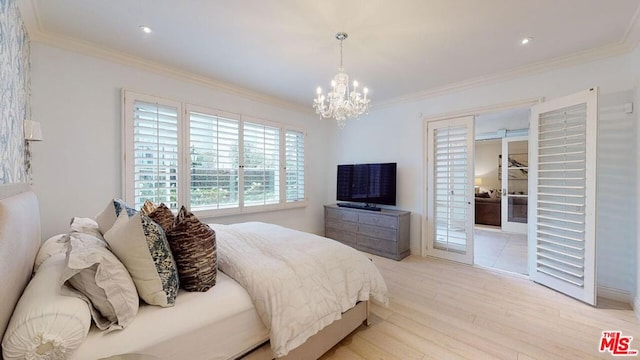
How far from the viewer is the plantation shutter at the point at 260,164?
391 centimetres

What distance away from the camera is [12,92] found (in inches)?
68.5

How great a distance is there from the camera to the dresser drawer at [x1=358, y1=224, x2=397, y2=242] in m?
3.82

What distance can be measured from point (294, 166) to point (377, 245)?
1973 millimetres

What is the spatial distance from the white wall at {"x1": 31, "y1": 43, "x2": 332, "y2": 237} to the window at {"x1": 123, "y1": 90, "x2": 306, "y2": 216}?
0.16 m

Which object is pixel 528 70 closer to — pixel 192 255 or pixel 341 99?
pixel 341 99

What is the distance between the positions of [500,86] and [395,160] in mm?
1716

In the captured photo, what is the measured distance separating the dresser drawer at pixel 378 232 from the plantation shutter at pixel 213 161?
204 cm

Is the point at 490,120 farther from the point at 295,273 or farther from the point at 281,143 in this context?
the point at 295,273

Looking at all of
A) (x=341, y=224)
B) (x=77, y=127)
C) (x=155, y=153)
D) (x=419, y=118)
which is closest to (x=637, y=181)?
(x=419, y=118)

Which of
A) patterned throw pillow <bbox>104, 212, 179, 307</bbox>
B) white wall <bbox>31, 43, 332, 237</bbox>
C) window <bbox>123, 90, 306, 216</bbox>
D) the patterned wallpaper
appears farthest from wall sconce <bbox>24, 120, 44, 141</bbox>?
patterned throw pillow <bbox>104, 212, 179, 307</bbox>

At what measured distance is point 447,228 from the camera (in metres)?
3.78

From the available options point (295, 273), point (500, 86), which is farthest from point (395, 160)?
point (295, 273)

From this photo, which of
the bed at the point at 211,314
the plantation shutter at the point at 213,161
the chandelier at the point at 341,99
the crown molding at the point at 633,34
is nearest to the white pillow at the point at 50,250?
the bed at the point at 211,314

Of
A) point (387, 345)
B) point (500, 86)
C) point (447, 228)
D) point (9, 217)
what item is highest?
point (500, 86)
